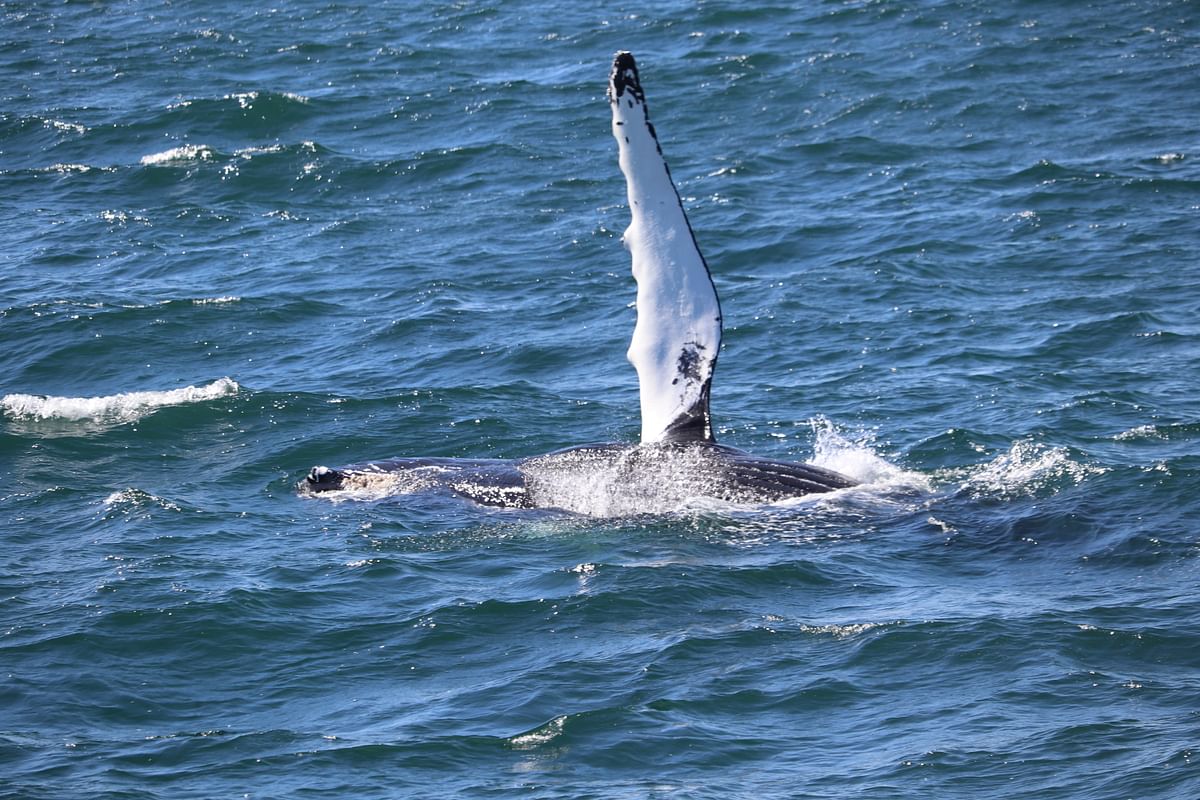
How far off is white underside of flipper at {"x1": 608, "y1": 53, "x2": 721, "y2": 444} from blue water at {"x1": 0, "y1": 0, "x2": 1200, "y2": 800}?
101 cm

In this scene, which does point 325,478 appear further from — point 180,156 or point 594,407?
point 180,156

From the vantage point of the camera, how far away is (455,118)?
31031mm

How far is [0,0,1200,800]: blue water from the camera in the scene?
11211 mm

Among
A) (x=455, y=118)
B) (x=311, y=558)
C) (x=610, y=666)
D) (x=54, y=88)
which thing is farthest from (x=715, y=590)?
(x=54, y=88)

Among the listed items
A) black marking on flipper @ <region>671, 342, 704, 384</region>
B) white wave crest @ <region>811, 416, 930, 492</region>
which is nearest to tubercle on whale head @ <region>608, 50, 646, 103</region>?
black marking on flipper @ <region>671, 342, 704, 384</region>

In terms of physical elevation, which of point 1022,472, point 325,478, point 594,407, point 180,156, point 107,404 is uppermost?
point 180,156

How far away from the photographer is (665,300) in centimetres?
1398

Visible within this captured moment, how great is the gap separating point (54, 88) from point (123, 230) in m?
8.67

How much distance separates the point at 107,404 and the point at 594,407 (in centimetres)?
573

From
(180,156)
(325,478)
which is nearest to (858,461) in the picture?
(325,478)

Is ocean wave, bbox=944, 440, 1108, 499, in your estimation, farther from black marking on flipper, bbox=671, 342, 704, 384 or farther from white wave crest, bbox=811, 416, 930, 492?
black marking on flipper, bbox=671, 342, 704, 384

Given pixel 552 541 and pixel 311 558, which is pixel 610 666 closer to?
pixel 552 541

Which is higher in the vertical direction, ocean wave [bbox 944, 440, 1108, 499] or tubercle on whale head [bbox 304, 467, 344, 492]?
tubercle on whale head [bbox 304, 467, 344, 492]

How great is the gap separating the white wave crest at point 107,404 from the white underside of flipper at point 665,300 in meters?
6.97
